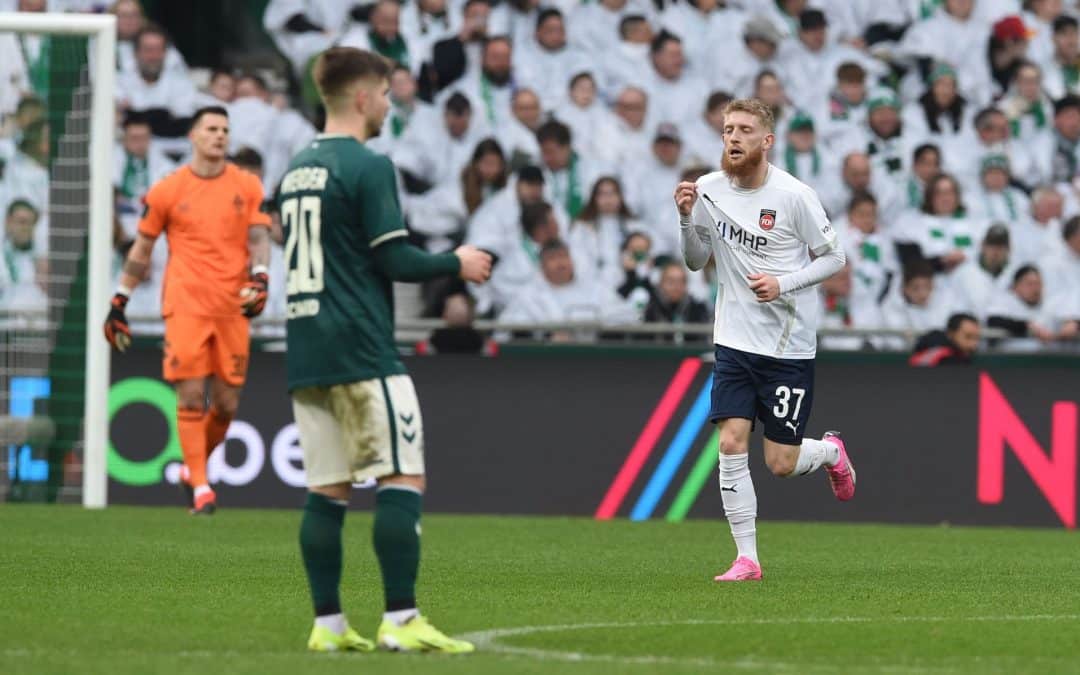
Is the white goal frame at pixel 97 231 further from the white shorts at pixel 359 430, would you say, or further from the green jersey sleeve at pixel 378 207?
the green jersey sleeve at pixel 378 207

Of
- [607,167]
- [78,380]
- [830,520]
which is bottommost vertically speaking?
[830,520]

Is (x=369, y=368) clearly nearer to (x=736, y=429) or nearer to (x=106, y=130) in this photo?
(x=736, y=429)

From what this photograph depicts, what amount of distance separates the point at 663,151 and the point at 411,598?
11138mm

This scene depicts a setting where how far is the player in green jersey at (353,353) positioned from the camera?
6.36m

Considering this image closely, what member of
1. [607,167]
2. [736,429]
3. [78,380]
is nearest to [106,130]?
[78,380]

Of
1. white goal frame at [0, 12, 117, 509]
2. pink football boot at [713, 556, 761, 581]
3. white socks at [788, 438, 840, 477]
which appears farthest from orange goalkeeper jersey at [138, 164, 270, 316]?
pink football boot at [713, 556, 761, 581]

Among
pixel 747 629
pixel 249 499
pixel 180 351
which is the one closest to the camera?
pixel 747 629

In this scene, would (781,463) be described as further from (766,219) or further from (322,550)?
(322,550)

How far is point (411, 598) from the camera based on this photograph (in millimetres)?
6406

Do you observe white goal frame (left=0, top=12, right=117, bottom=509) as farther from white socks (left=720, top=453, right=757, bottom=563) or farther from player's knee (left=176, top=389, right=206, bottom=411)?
white socks (left=720, top=453, right=757, bottom=563)

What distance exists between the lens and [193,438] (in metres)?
13.0

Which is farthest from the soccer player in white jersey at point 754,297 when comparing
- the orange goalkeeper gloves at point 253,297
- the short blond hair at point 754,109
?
the orange goalkeeper gloves at point 253,297

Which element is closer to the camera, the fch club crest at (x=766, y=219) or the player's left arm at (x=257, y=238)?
the fch club crest at (x=766, y=219)

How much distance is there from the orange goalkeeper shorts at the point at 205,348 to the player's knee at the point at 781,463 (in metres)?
4.44
